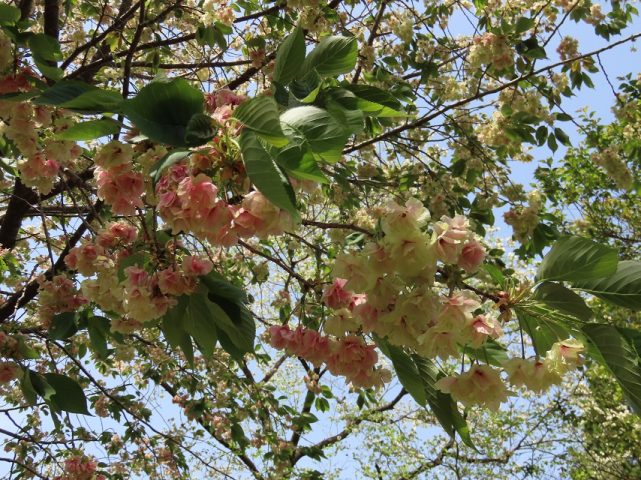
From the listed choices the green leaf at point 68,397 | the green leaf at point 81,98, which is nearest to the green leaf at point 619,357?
the green leaf at point 81,98

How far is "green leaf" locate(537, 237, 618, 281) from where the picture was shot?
96cm

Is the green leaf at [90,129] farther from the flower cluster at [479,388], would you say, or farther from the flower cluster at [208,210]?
the flower cluster at [479,388]

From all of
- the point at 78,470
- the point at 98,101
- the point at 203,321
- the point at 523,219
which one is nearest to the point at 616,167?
the point at 523,219

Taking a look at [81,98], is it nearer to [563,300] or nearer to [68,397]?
[563,300]

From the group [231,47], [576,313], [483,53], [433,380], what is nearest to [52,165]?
[433,380]

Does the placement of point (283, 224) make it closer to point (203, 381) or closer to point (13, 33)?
point (13, 33)

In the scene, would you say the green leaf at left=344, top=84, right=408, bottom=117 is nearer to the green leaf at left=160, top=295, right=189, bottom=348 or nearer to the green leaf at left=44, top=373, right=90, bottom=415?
the green leaf at left=160, top=295, right=189, bottom=348

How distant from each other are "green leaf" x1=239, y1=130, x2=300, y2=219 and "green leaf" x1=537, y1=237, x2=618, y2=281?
501 mm

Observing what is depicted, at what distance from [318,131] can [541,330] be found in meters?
0.63

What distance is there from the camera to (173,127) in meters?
0.89

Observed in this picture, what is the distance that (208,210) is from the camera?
1003 mm

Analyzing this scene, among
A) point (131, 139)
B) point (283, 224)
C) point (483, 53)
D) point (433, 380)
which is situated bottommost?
point (433, 380)

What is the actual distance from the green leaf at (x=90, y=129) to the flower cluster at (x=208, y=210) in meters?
0.13

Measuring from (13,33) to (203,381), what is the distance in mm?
3276
